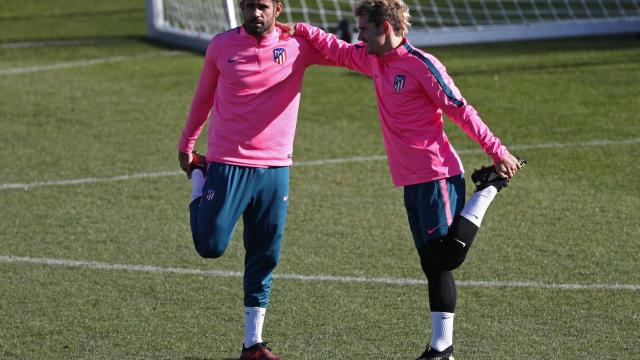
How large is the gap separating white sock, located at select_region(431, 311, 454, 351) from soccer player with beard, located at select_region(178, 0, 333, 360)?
856mm

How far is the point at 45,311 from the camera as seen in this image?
758cm

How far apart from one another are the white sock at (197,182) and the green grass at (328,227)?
830mm

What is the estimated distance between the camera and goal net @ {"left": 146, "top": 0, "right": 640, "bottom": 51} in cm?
1691

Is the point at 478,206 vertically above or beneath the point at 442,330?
above

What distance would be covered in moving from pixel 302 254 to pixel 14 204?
266 cm

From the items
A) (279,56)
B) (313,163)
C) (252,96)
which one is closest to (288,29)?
(279,56)

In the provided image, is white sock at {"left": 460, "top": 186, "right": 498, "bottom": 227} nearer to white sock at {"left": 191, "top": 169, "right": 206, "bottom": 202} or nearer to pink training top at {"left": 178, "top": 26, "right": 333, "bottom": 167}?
pink training top at {"left": 178, "top": 26, "right": 333, "bottom": 167}

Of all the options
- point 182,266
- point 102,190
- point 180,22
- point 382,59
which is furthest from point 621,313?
point 180,22

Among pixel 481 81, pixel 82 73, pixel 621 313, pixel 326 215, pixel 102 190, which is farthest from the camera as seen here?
pixel 82 73

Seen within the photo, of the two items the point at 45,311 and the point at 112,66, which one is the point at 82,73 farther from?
the point at 45,311

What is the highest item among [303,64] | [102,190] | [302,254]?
[303,64]

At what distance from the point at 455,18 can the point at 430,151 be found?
1205 centimetres

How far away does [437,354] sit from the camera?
6.53 meters

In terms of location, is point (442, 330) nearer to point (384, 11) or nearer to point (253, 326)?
point (253, 326)
